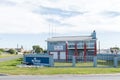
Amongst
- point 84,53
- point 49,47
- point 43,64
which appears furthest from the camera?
point 49,47

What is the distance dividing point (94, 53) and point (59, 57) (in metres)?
6.46

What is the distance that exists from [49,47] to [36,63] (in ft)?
62.3

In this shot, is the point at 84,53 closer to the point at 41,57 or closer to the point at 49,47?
the point at 49,47

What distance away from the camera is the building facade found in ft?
176

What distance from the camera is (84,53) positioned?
53031 mm

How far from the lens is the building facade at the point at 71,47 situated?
53688mm

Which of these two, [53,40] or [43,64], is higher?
[53,40]

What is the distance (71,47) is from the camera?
180 ft

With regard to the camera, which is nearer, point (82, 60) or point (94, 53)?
point (82, 60)

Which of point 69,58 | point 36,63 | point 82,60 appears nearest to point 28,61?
point 36,63

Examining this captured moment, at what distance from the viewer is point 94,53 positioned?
5369 cm

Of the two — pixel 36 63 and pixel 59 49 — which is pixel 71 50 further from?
pixel 36 63

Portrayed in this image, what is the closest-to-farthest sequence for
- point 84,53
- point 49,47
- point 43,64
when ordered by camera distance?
1. point 43,64
2. point 84,53
3. point 49,47

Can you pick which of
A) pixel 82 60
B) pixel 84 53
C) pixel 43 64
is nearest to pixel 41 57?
pixel 43 64
